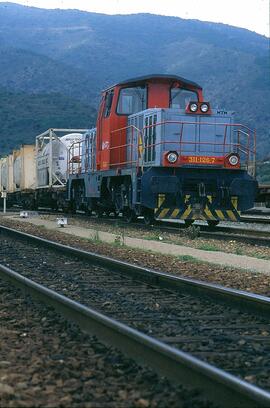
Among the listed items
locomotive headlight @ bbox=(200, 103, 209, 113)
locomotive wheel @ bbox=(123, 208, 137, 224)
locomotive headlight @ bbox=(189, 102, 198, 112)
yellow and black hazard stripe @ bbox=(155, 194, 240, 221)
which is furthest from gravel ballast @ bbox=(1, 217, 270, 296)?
locomotive headlight @ bbox=(200, 103, 209, 113)

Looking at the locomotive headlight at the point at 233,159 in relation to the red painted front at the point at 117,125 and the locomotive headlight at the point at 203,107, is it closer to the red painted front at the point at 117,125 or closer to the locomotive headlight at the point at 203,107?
the locomotive headlight at the point at 203,107

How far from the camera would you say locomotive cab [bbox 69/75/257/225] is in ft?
50.4

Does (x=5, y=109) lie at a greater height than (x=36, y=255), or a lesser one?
greater

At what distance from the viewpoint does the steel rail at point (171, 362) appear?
11.1 feet

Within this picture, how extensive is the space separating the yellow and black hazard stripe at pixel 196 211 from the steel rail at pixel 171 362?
9388 mm

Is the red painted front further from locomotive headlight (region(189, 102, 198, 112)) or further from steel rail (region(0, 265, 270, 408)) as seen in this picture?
steel rail (region(0, 265, 270, 408))

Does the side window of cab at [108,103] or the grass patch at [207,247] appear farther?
the side window of cab at [108,103]

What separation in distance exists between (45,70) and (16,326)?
18590cm

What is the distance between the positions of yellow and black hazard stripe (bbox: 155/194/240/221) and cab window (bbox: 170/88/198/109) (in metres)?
2.95

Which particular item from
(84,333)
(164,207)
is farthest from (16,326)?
(164,207)

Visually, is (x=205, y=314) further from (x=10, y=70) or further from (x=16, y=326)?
(x=10, y=70)

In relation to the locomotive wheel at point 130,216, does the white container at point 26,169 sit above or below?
above

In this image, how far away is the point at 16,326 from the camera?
570 centimetres

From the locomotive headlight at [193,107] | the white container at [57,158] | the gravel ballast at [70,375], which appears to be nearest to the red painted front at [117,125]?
the locomotive headlight at [193,107]
